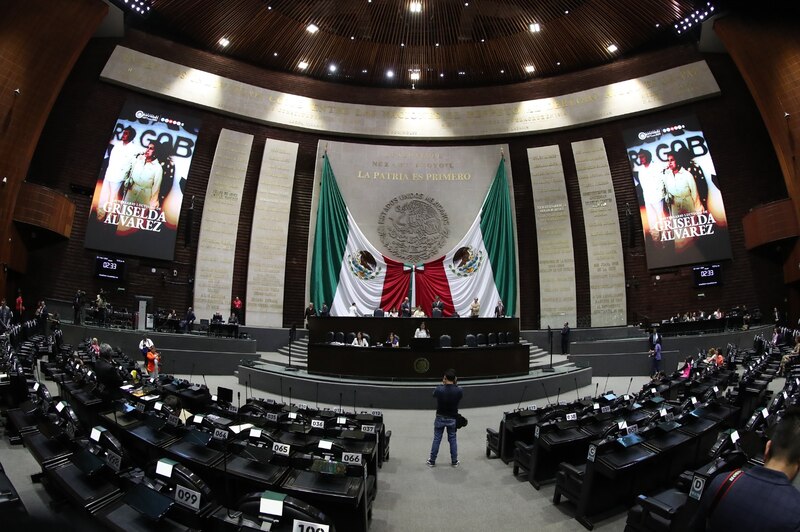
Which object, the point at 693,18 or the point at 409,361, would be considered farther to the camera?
the point at 693,18

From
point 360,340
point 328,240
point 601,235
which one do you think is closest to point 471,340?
point 360,340

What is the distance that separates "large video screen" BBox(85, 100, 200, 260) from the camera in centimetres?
1614

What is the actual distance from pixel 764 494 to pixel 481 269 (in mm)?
16707

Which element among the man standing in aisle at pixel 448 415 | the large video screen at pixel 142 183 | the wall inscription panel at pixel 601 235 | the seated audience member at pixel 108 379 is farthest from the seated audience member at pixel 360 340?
the wall inscription panel at pixel 601 235

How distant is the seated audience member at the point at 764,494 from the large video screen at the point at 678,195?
1728cm

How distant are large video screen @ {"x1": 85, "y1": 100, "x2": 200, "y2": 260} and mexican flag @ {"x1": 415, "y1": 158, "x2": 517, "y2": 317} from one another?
32.0 feet

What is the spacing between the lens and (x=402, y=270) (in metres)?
18.2

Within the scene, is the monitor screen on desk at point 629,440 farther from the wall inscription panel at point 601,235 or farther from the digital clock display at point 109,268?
the digital clock display at point 109,268

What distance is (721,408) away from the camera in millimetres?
5129

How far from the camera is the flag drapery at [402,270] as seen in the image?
1775 centimetres

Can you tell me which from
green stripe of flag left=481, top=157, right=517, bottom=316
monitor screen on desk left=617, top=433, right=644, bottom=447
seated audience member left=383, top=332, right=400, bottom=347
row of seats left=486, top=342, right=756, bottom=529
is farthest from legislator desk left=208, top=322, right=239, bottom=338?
monitor screen on desk left=617, top=433, right=644, bottom=447

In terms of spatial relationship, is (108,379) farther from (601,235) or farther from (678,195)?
(678,195)

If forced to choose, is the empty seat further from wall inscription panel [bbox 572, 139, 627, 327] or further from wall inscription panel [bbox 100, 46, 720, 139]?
wall inscription panel [bbox 100, 46, 720, 139]

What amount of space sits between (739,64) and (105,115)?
2193 centimetres
